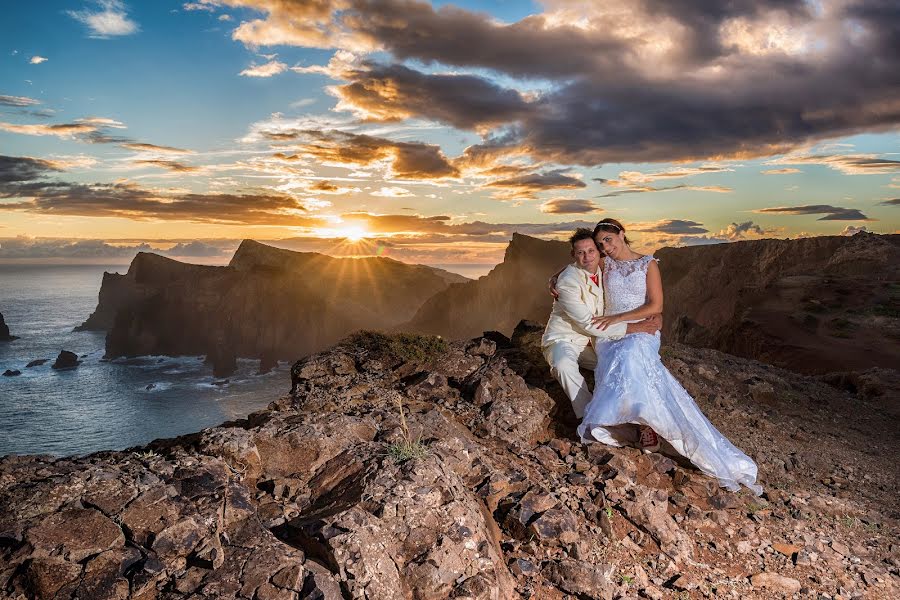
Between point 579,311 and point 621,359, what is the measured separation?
0.73 m

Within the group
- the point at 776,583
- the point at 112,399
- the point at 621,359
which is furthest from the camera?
the point at 112,399

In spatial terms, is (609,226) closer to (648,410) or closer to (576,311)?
(576,311)

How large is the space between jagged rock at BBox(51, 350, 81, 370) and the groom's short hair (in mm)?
114339

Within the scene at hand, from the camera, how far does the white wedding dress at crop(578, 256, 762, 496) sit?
17.7 ft

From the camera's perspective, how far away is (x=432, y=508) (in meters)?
3.63

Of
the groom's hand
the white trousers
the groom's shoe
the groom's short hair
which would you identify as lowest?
the groom's shoe

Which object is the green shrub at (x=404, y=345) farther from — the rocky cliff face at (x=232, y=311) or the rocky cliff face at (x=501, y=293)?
the rocky cliff face at (x=232, y=311)

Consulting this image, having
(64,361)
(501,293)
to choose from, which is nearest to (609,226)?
(501,293)

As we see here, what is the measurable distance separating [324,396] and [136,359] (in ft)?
370

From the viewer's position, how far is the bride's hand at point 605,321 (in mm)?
5934

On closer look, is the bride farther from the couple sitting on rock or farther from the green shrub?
the green shrub

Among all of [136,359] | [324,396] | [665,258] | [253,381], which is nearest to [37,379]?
[136,359]

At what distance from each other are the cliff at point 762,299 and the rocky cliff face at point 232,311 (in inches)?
981

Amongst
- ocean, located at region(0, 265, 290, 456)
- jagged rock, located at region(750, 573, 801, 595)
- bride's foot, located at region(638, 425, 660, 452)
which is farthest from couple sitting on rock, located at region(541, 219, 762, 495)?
ocean, located at region(0, 265, 290, 456)
